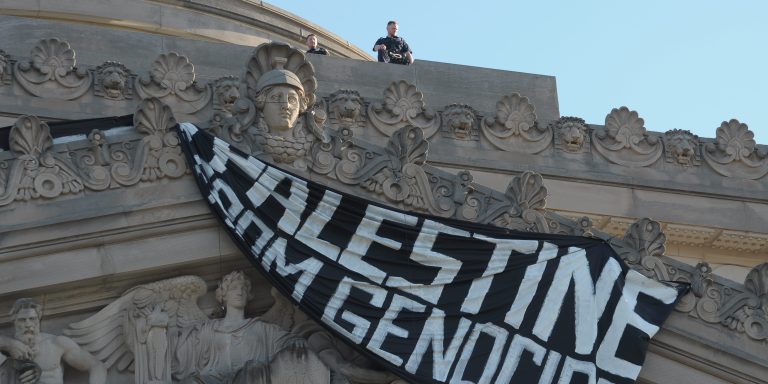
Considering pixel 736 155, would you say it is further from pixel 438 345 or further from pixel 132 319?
pixel 132 319

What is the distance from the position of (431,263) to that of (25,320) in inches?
180

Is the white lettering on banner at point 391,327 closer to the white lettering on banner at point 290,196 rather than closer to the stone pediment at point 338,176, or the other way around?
the stone pediment at point 338,176

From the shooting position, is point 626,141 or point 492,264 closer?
point 492,264

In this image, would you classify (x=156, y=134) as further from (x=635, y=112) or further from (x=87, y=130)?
(x=635, y=112)

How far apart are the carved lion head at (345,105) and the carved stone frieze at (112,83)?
2.77m

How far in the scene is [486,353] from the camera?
2697 cm

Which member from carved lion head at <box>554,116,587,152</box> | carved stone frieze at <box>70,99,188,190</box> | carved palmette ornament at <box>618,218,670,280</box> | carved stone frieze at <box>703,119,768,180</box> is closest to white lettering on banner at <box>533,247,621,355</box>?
carved palmette ornament at <box>618,218,670,280</box>

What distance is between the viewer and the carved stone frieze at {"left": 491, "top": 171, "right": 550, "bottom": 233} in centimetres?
2770

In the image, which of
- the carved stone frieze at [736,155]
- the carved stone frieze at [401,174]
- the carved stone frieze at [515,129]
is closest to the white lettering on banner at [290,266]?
the carved stone frieze at [401,174]

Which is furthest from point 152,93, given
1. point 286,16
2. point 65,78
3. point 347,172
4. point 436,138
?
point 286,16

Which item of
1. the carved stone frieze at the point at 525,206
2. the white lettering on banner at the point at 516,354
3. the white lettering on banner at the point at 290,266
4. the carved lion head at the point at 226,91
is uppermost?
the carved lion head at the point at 226,91

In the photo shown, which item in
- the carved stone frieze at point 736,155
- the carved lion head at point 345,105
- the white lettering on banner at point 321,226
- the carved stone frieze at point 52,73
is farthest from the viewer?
the carved stone frieze at point 736,155

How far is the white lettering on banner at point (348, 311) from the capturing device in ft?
87.4

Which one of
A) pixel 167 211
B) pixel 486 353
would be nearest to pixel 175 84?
pixel 167 211
